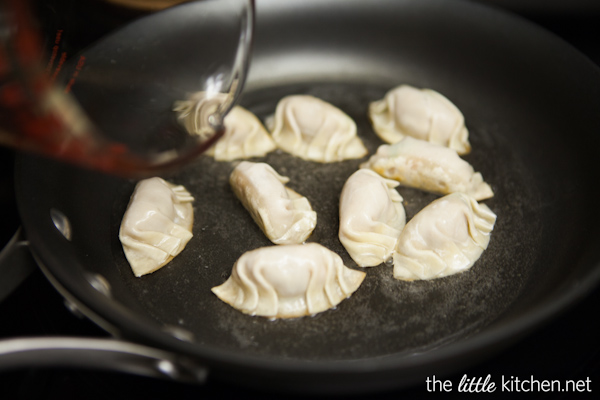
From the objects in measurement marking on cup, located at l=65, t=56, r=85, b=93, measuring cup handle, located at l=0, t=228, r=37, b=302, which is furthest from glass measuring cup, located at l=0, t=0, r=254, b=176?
measuring cup handle, located at l=0, t=228, r=37, b=302

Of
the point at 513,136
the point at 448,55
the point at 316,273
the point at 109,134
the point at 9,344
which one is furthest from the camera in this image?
the point at 448,55

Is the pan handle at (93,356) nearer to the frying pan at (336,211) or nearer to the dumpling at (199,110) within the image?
the frying pan at (336,211)

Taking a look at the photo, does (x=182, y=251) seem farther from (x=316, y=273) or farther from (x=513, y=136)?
(x=513, y=136)

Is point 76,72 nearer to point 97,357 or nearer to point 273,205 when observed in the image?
point 273,205

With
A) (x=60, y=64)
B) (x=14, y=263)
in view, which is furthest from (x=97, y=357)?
(x=60, y=64)

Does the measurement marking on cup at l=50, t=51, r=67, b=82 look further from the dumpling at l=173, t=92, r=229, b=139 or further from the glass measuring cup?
the dumpling at l=173, t=92, r=229, b=139

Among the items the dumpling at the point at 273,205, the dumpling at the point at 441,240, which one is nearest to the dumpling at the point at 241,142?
the dumpling at the point at 273,205

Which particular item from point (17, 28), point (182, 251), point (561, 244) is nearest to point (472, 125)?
point (561, 244)
